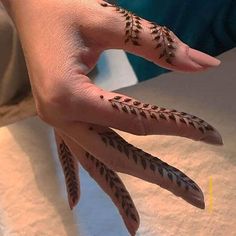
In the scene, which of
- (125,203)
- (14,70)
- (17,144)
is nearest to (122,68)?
(14,70)

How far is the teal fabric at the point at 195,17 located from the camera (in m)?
0.61

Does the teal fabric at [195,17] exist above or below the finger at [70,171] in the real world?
above

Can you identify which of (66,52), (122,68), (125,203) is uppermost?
(66,52)

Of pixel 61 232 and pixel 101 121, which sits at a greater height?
pixel 101 121

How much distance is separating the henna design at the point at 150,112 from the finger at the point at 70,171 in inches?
4.7

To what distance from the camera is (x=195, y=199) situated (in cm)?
41

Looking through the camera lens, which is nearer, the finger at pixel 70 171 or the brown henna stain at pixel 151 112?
the brown henna stain at pixel 151 112

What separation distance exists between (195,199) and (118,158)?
0.06 meters

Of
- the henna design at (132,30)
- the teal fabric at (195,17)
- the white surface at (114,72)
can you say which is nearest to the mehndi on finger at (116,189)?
the henna design at (132,30)

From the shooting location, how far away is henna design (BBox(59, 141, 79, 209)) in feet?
1.66

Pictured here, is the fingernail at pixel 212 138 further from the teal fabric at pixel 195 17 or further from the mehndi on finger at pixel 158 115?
the teal fabric at pixel 195 17

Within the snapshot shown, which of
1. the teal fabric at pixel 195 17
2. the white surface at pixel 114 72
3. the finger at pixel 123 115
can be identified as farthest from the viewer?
the white surface at pixel 114 72

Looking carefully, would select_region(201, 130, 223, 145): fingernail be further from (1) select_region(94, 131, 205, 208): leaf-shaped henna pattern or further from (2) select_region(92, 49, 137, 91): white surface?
(2) select_region(92, 49, 137, 91): white surface

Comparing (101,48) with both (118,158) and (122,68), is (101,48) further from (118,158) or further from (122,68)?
(122,68)
